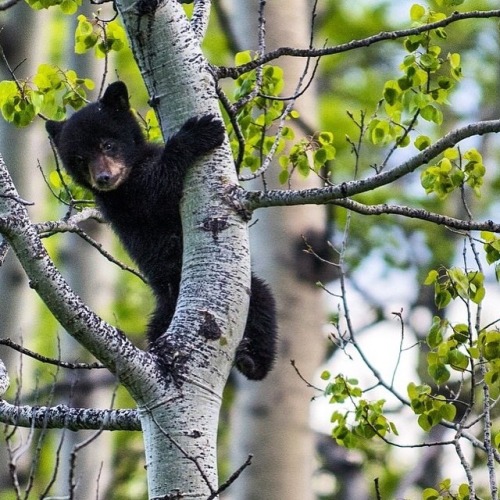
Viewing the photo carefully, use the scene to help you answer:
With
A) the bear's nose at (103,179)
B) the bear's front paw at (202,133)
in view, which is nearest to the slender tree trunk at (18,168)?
the bear's nose at (103,179)

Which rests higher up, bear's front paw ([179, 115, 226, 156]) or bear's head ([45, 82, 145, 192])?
bear's head ([45, 82, 145, 192])

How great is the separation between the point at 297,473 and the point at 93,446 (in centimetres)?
220

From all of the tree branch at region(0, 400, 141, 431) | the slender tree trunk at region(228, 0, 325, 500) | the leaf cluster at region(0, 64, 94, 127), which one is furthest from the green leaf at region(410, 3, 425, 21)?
the slender tree trunk at region(228, 0, 325, 500)

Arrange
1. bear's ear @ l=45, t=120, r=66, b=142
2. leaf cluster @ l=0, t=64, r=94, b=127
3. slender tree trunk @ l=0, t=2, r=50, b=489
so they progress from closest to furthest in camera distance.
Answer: leaf cluster @ l=0, t=64, r=94, b=127 → bear's ear @ l=45, t=120, r=66, b=142 → slender tree trunk @ l=0, t=2, r=50, b=489

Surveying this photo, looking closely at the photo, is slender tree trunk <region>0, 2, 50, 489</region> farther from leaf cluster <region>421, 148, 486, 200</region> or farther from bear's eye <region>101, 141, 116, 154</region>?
leaf cluster <region>421, 148, 486, 200</region>

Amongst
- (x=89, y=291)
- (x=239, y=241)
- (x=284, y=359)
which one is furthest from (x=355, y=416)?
(x=89, y=291)

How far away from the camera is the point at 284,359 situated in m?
6.71

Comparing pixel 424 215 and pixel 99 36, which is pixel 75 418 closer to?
pixel 424 215

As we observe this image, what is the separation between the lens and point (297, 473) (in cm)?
659

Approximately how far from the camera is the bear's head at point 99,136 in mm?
5867

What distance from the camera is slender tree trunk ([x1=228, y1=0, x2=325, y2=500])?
21.5ft

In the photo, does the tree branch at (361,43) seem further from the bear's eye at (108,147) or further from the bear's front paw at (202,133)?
the bear's eye at (108,147)

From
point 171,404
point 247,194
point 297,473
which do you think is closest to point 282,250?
point 297,473

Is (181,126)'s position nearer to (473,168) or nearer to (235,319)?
(235,319)
